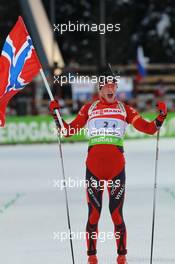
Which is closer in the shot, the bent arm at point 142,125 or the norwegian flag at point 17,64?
the bent arm at point 142,125

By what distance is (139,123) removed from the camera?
26.7 feet

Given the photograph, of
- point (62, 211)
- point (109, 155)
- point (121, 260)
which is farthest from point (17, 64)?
point (62, 211)

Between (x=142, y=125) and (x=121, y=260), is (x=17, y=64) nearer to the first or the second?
(x=142, y=125)

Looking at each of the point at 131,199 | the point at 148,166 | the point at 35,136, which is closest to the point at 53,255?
the point at 131,199

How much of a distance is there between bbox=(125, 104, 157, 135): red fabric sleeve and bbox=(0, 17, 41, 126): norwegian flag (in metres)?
1.01

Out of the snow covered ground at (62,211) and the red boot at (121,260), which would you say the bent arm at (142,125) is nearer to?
the red boot at (121,260)

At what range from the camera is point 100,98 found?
8156mm

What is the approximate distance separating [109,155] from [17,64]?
4.38 ft

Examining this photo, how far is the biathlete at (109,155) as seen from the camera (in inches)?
314

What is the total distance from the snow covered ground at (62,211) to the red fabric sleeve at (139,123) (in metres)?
1.33

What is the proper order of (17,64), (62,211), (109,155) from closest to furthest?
(109,155) → (17,64) → (62,211)

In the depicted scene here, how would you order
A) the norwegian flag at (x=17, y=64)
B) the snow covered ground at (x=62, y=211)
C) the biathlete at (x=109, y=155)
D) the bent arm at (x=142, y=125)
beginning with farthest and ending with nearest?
the snow covered ground at (x=62, y=211) < the norwegian flag at (x=17, y=64) < the bent arm at (x=142, y=125) < the biathlete at (x=109, y=155)

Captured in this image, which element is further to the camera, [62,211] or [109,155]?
[62,211]

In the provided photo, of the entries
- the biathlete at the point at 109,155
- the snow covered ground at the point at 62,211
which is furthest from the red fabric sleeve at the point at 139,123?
the snow covered ground at the point at 62,211
